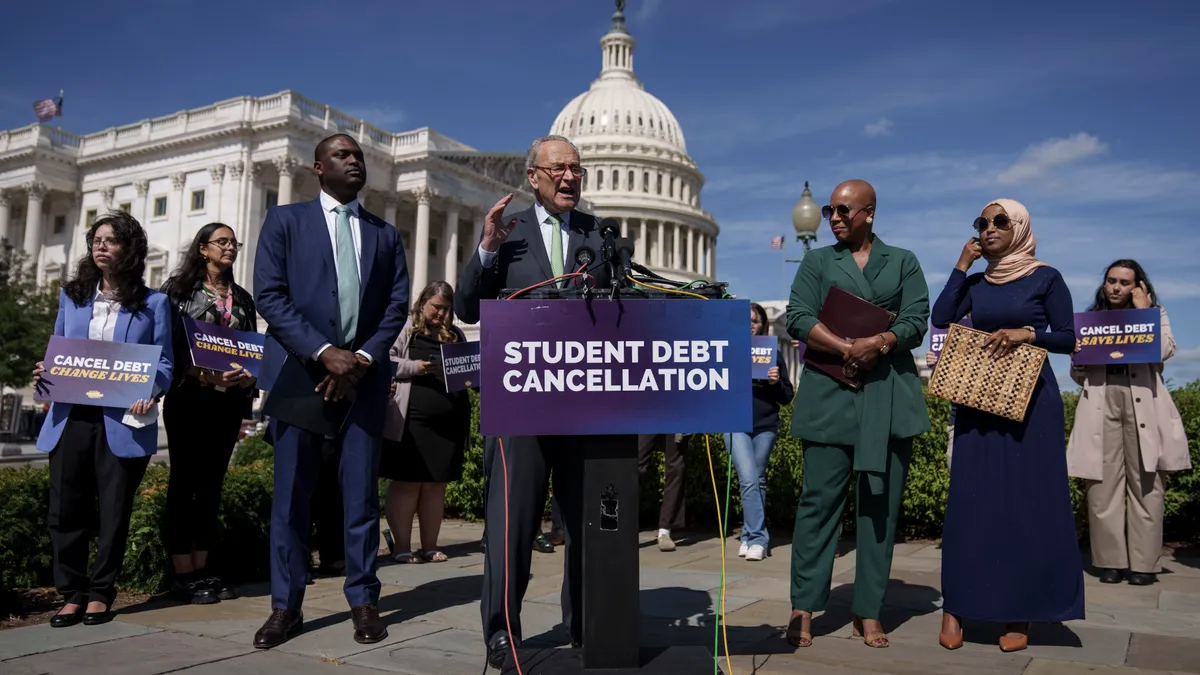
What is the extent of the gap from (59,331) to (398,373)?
7.94ft

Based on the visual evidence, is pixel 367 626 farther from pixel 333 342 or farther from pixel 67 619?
pixel 67 619

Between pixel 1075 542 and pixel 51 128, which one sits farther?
pixel 51 128

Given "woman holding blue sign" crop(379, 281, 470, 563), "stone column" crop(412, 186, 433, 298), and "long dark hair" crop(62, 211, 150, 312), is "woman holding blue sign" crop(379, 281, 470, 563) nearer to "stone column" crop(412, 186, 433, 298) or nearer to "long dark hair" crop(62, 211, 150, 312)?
"long dark hair" crop(62, 211, 150, 312)

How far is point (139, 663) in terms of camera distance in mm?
3922

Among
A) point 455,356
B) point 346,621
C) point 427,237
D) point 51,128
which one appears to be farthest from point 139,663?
point 51,128

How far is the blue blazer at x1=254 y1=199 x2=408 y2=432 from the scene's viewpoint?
→ 177 inches

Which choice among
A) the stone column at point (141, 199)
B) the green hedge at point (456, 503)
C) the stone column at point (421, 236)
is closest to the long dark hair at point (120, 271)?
the green hedge at point (456, 503)

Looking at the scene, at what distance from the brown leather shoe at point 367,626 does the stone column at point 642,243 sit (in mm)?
101865

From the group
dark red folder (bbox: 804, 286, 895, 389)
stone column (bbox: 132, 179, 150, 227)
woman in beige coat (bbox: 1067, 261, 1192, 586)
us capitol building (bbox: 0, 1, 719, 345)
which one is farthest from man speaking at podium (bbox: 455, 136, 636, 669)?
stone column (bbox: 132, 179, 150, 227)

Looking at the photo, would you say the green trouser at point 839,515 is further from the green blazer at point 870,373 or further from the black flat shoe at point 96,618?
the black flat shoe at point 96,618

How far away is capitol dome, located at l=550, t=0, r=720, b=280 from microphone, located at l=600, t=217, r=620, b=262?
3883 inches

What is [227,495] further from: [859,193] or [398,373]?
[859,193]

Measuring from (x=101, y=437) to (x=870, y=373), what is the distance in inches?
161

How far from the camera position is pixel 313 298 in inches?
182
